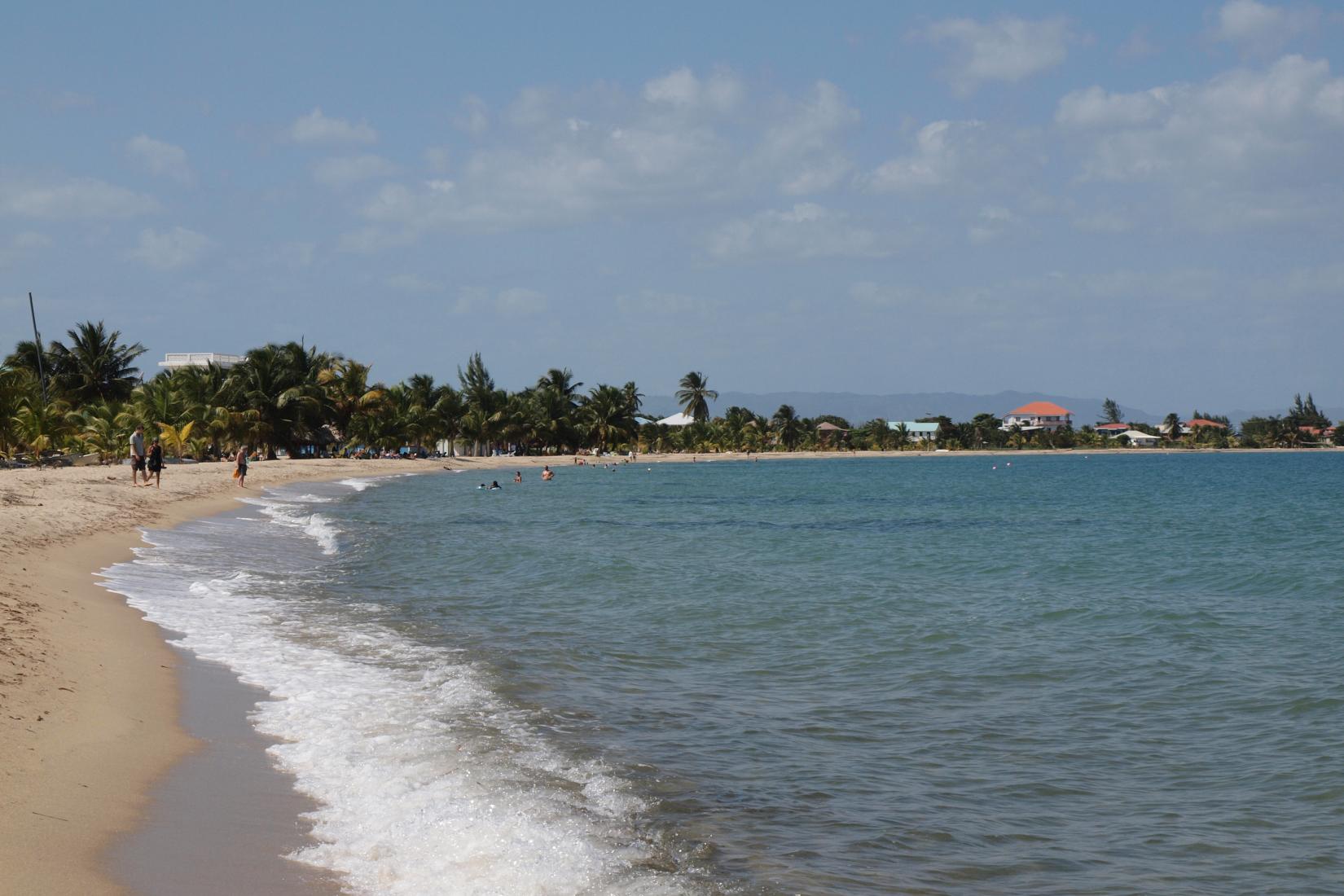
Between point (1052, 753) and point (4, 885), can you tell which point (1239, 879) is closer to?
point (1052, 753)

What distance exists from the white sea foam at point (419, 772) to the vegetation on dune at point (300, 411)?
30549mm

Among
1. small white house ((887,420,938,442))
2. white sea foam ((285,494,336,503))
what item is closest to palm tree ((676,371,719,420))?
small white house ((887,420,938,442))

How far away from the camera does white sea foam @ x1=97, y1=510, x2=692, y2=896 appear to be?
16.9ft

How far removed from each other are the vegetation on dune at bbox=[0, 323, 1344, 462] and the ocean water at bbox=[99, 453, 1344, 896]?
28.1 meters

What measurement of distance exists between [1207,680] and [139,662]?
9.80 metres

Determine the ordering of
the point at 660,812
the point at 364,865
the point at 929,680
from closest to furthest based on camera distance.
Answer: the point at 364,865
the point at 660,812
the point at 929,680

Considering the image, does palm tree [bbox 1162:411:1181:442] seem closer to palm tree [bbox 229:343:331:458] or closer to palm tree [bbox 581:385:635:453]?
palm tree [bbox 581:385:635:453]

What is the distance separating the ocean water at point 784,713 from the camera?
5578 millimetres

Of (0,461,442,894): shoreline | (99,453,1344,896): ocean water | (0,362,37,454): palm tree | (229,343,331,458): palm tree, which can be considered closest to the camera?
(0,461,442,894): shoreline

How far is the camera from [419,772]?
6707mm

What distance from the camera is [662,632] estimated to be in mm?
12766

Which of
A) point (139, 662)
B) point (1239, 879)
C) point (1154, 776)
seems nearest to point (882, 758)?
point (1154, 776)

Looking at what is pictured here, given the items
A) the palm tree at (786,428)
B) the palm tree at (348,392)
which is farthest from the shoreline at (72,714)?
the palm tree at (786,428)

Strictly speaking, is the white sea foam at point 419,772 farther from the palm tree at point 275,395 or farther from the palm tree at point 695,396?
the palm tree at point 695,396
